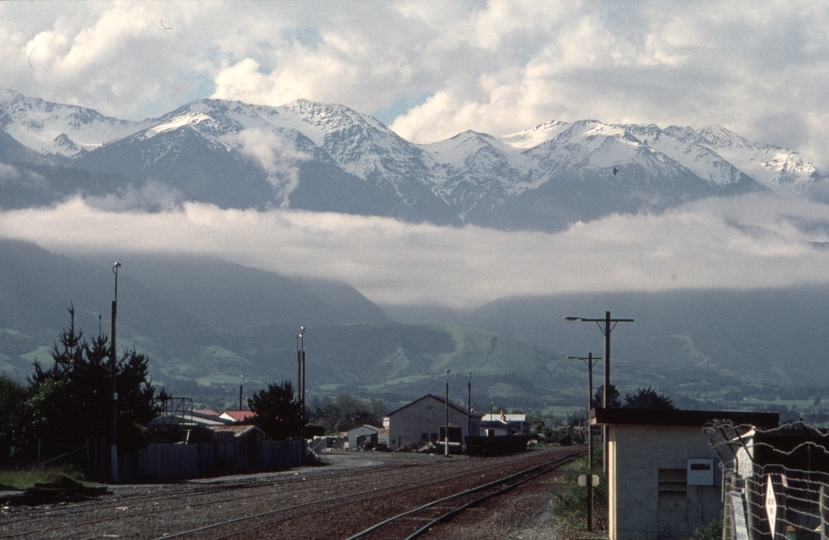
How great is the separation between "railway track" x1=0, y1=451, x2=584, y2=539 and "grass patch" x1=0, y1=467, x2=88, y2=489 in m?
4.60

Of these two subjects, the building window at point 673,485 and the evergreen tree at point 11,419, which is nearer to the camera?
the building window at point 673,485

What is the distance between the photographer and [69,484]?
3941cm

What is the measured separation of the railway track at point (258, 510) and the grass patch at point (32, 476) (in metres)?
4.60

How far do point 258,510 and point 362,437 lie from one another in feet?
353

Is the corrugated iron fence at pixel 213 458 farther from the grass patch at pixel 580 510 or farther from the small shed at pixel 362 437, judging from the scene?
the small shed at pixel 362 437

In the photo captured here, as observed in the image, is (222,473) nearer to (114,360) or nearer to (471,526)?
(114,360)

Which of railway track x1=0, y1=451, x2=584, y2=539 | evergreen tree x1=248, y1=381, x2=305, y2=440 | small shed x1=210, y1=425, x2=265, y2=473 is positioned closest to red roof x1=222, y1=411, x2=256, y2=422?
evergreen tree x1=248, y1=381, x2=305, y2=440

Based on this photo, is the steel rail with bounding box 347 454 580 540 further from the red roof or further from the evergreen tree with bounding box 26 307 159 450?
the red roof

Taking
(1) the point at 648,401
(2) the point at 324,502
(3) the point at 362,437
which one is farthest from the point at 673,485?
(3) the point at 362,437

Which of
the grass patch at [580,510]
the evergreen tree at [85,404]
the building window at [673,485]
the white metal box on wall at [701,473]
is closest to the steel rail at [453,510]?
the grass patch at [580,510]

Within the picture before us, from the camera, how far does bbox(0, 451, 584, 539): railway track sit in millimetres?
26875

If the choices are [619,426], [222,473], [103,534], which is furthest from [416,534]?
[222,473]

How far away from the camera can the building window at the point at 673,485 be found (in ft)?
81.3

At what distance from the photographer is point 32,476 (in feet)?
148
